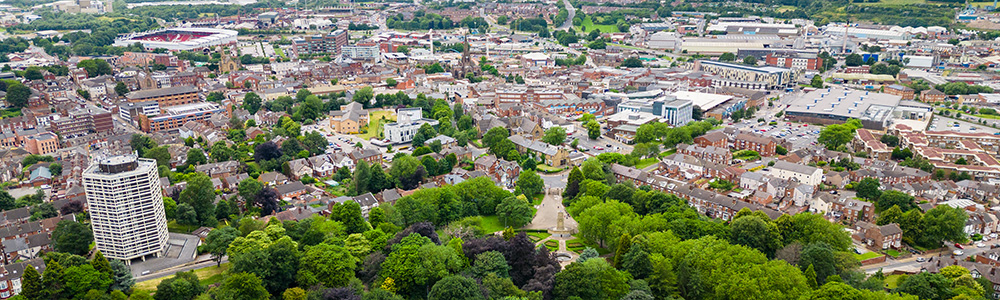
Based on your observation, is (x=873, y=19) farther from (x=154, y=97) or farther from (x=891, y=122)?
(x=154, y=97)

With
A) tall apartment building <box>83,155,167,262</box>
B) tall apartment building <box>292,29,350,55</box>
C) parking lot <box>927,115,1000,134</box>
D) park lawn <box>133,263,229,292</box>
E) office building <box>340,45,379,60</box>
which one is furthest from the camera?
tall apartment building <box>292,29,350,55</box>

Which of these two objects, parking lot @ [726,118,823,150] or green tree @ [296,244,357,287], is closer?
green tree @ [296,244,357,287]

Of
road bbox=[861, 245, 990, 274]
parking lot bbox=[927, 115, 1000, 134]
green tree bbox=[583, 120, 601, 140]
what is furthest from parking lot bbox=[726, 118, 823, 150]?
road bbox=[861, 245, 990, 274]

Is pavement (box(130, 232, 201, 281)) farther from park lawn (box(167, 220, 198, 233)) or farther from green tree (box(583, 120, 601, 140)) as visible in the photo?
green tree (box(583, 120, 601, 140))

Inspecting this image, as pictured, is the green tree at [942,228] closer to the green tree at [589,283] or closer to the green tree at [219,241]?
the green tree at [589,283]

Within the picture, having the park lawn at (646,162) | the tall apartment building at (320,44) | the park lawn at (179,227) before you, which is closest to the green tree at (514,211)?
the park lawn at (646,162)

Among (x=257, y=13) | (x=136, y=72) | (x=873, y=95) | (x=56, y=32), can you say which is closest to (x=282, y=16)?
(x=257, y=13)
